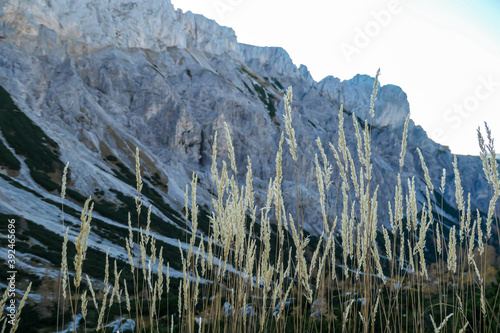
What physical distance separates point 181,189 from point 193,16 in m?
94.4

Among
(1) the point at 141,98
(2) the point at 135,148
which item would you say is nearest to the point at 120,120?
(1) the point at 141,98

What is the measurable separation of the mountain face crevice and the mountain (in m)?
0.34

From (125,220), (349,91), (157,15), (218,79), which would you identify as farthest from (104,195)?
(349,91)

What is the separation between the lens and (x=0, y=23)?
255 ft

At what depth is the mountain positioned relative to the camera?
162ft

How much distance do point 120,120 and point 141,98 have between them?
10685mm

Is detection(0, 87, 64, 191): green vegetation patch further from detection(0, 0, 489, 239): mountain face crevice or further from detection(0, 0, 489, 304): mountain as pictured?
detection(0, 0, 489, 239): mountain face crevice

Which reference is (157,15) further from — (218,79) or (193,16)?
(218,79)

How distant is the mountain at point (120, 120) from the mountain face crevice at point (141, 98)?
1.10 feet

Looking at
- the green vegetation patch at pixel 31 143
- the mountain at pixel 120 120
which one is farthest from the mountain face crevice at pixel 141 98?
the green vegetation patch at pixel 31 143

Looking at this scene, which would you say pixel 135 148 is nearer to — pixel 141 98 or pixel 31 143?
pixel 31 143

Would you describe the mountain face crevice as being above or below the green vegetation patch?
above

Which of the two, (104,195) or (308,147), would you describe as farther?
(308,147)

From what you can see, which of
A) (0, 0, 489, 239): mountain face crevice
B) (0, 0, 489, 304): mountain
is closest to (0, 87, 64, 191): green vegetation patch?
(0, 0, 489, 304): mountain
